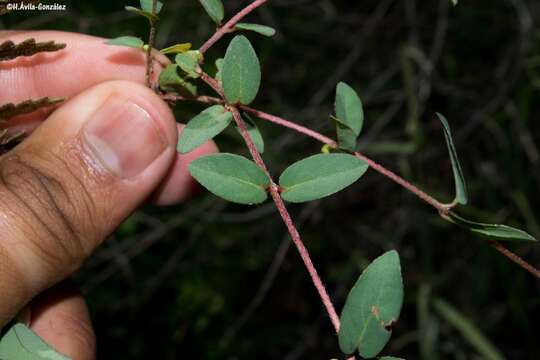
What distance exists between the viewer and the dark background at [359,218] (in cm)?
261

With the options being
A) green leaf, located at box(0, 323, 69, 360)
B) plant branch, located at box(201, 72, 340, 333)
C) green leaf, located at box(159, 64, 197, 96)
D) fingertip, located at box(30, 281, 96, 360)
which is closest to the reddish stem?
plant branch, located at box(201, 72, 340, 333)

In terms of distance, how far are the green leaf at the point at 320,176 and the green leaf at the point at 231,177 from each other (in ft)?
0.14

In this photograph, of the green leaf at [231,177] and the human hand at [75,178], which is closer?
the green leaf at [231,177]

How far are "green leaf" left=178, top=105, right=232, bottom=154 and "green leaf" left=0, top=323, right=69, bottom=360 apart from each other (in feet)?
1.15

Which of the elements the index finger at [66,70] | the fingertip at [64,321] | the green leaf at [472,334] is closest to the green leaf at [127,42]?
the index finger at [66,70]

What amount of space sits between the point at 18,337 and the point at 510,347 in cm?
244

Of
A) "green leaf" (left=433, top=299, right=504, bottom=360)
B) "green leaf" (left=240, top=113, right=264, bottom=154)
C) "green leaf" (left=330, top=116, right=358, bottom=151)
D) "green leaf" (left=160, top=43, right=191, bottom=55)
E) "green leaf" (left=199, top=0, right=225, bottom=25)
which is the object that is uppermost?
"green leaf" (left=199, top=0, right=225, bottom=25)

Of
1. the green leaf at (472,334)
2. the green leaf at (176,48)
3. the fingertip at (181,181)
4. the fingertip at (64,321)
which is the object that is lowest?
the green leaf at (472,334)

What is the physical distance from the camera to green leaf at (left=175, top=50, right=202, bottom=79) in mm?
1069

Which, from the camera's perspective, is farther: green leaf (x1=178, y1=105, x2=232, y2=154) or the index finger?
the index finger

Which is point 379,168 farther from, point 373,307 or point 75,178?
point 75,178

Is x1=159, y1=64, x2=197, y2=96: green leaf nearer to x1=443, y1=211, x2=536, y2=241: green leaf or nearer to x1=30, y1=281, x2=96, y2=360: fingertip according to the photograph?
x1=443, y1=211, x2=536, y2=241: green leaf

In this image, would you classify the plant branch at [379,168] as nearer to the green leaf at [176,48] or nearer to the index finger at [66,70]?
the green leaf at [176,48]

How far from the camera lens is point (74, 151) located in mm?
1294
